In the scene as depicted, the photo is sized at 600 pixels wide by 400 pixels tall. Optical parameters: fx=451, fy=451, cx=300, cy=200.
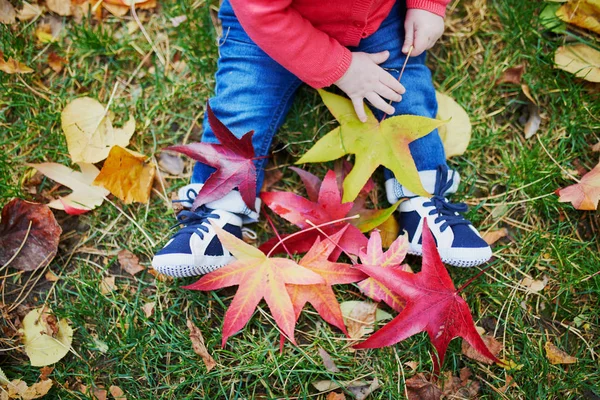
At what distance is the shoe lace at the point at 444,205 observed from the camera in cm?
131

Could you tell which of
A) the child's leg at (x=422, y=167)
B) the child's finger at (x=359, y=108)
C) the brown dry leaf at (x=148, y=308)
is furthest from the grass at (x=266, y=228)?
the child's finger at (x=359, y=108)

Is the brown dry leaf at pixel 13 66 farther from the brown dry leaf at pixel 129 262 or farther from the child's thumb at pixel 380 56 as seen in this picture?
the child's thumb at pixel 380 56

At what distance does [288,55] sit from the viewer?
116 centimetres

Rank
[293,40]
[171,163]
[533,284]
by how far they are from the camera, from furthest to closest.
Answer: [171,163] → [533,284] → [293,40]

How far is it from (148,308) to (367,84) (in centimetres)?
92

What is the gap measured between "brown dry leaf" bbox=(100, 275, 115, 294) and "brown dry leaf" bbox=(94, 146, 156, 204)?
242mm

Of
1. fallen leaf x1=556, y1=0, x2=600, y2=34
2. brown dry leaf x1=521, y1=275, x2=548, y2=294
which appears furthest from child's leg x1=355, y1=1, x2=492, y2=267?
fallen leaf x1=556, y1=0, x2=600, y2=34

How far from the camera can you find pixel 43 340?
133 cm

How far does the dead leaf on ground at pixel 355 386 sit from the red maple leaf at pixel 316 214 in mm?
360

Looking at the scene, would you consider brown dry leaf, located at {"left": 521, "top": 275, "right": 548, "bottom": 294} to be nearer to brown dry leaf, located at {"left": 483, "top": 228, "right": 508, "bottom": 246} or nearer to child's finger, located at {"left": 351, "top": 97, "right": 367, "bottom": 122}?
brown dry leaf, located at {"left": 483, "top": 228, "right": 508, "bottom": 246}

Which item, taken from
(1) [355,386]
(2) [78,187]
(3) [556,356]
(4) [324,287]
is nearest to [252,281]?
(4) [324,287]

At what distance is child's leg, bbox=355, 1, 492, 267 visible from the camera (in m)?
1.29

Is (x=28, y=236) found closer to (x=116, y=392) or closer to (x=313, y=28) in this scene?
(x=116, y=392)

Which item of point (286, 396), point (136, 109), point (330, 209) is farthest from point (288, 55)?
point (286, 396)
